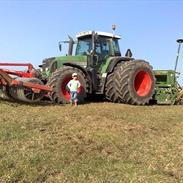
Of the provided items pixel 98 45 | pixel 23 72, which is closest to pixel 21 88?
pixel 23 72

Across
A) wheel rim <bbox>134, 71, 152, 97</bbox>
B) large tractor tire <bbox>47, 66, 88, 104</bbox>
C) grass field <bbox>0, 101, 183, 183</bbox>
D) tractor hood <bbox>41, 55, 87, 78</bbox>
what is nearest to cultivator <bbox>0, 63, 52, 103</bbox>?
large tractor tire <bbox>47, 66, 88, 104</bbox>

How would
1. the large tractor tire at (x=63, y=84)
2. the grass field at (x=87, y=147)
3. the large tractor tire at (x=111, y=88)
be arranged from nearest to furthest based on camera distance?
the grass field at (x=87, y=147) < the large tractor tire at (x=63, y=84) < the large tractor tire at (x=111, y=88)

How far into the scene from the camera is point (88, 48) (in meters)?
14.7

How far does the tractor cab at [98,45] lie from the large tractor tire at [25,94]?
2.70 meters

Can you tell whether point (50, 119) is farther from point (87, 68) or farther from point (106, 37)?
point (106, 37)

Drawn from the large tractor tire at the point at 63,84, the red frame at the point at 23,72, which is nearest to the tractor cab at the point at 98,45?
the large tractor tire at the point at 63,84

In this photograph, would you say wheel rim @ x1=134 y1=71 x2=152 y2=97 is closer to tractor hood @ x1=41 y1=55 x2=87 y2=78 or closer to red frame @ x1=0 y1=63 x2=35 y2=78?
tractor hood @ x1=41 y1=55 x2=87 y2=78

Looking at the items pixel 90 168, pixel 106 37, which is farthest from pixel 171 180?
pixel 106 37

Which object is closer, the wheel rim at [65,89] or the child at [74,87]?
the child at [74,87]

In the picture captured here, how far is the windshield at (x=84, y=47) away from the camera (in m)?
14.7

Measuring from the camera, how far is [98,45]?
48.5ft

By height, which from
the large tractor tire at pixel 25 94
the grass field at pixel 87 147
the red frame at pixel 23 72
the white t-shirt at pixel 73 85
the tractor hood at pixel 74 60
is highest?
the tractor hood at pixel 74 60

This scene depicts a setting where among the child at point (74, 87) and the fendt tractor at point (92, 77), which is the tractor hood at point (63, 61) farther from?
the child at point (74, 87)

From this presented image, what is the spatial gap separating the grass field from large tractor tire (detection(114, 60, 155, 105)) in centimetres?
258
